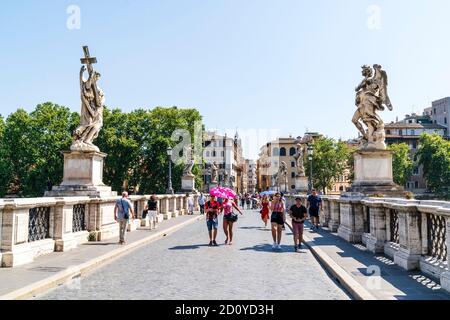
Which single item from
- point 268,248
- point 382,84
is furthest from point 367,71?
point 268,248

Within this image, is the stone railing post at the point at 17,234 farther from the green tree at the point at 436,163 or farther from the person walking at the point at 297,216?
the green tree at the point at 436,163

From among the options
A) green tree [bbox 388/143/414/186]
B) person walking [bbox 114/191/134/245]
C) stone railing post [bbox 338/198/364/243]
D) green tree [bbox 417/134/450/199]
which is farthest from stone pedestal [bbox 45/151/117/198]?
green tree [bbox 388/143/414/186]

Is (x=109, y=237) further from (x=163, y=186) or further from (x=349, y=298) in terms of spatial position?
(x=163, y=186)

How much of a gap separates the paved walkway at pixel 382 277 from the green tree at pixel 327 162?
70.5 meters

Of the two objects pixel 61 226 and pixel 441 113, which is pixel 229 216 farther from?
pixel 441 113

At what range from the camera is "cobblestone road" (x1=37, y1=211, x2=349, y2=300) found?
7.60 meters

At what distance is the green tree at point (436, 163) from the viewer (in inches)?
2699

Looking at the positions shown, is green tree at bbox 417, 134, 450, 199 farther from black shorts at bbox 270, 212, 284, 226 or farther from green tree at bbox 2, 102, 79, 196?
black shorts at bbox 270, 212, 284, 226

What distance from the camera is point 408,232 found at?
9.30 m

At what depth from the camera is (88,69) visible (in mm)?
16156

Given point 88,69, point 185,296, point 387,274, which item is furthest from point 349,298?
point 88,69

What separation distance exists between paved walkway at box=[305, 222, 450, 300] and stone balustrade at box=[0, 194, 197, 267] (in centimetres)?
719

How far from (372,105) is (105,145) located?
43.7m

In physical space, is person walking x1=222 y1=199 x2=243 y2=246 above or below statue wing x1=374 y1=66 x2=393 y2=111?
below
